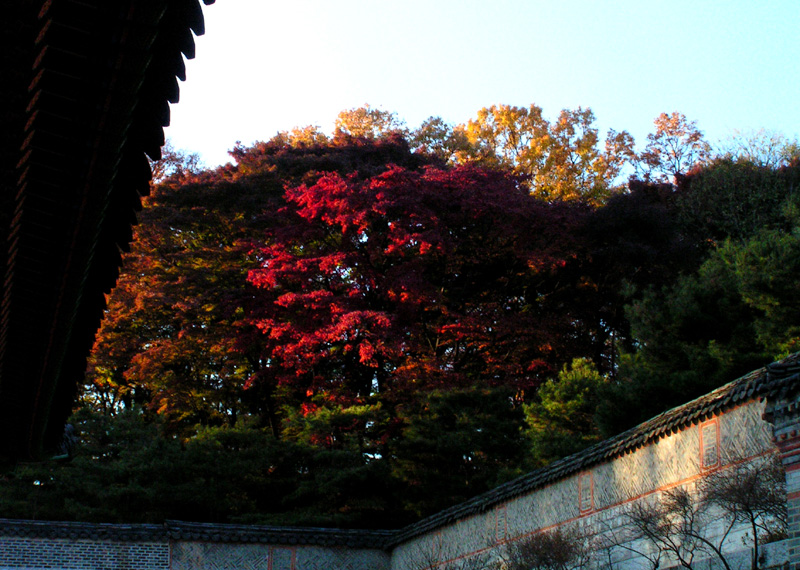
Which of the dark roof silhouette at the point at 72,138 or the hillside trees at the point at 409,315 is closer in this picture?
the dark roof silhouette at the point at 72,138

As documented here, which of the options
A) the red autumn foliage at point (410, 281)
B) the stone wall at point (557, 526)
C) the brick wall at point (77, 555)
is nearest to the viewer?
the stone wall at point (557, 526)

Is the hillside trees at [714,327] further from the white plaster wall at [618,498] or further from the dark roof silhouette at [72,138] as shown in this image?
the dark roof silhouette at [72,138]

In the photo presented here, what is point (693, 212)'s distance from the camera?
29.4 m

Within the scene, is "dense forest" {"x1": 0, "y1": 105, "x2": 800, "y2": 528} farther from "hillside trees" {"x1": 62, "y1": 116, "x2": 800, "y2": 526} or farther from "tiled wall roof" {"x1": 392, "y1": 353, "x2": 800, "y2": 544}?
"tiled wall roof" {"x1": 392, "y1": 353, "x2": 800, "y2": 544}

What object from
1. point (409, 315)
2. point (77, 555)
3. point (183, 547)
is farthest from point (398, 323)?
point (77, 555)

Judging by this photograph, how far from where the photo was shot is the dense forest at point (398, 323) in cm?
2028

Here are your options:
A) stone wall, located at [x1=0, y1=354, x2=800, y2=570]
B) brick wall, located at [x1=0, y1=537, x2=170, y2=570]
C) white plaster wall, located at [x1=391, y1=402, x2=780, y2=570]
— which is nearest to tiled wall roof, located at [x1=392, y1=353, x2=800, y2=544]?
stone wall, located at [x1=0, y1=354, x2=800, y2=570]

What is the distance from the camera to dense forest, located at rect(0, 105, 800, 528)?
20.3m

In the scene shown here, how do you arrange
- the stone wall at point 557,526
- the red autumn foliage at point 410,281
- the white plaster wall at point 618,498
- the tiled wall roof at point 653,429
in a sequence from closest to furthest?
the tiled wall roof at point 653,429 → the stone wall at point 557,526 → the white plaster wall at point 618,498 → the red autumn foliage at point 410,281

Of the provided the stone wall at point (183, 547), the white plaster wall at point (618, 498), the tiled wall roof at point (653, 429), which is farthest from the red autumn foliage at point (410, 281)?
the white plaster wall at point (618, 498)

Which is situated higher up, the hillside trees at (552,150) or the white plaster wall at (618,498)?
the hillside trees at (552,150)

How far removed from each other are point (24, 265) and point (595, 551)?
1092cm

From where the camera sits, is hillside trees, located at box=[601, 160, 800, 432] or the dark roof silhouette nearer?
the dark roof silhouette

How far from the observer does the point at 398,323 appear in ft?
83.1
